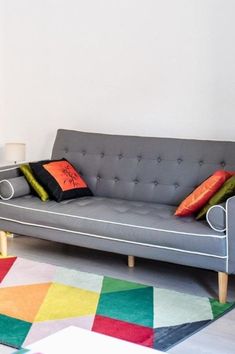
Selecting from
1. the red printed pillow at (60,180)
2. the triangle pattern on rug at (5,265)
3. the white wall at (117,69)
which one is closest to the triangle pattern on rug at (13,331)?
the triangle pattern on rug at (5,265)

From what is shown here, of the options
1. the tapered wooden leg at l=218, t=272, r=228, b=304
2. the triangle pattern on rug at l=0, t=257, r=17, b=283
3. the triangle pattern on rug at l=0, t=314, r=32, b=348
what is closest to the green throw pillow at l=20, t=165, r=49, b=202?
the triangle pattern on rug at l=0, t=257, r=17, b=283

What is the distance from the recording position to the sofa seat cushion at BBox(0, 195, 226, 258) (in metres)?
3.12

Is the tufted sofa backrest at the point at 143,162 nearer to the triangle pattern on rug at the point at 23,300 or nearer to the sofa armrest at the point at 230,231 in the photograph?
the sofa armrest at the point at 230,231

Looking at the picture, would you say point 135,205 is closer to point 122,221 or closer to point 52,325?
point 122,221

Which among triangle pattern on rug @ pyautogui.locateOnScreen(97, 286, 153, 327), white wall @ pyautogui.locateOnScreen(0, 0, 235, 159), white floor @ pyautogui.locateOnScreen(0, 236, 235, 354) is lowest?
white floor @ pyautogui.locateOnScreen(0, 236, 235, 354)

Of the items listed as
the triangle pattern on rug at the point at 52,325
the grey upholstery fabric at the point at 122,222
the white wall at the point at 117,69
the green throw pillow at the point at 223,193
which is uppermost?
the white wall at the point at 117,69

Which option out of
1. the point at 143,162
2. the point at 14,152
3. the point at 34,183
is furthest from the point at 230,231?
the point at 14,152

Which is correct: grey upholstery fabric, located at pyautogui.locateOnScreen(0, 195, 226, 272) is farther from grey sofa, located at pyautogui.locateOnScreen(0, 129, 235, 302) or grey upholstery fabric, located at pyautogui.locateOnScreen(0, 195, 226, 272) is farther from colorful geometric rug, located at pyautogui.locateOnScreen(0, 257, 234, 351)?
colorful geometric rug, located at pyautogui.locateOnScreen(0, 257, 234, 351)

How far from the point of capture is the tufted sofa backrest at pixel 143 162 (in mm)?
3754

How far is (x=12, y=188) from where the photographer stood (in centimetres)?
391

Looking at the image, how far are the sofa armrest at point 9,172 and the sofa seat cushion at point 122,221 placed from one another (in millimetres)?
208

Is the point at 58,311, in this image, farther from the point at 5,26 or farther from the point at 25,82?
the point at 5,26

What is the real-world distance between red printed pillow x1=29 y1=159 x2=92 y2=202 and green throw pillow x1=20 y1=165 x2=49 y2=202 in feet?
0.09

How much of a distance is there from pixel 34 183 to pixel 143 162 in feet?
2.60
